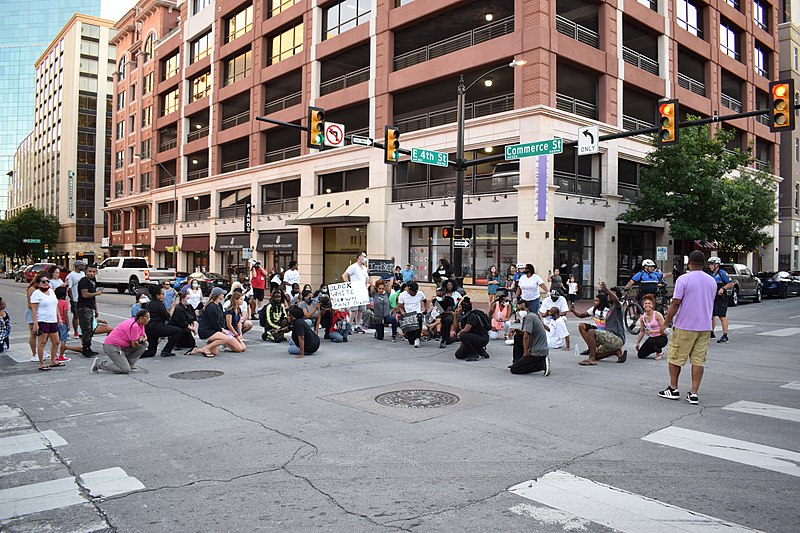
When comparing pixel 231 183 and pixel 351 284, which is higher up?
pixel 231 183

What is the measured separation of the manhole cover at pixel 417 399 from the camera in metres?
7.60

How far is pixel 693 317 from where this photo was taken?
7547mm

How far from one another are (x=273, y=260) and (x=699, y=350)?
33.4m

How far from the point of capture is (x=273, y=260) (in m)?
38.6

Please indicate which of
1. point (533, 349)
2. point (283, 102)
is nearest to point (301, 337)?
point (533, 349)

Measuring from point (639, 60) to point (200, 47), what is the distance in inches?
1321

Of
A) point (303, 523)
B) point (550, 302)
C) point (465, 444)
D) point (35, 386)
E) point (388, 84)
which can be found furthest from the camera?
point (388, 84)

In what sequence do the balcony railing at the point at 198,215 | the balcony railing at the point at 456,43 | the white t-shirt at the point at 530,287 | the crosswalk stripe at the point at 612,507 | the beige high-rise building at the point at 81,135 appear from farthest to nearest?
the beige high-rise building at the point at 81,135, the balcony railing at the point at 198,215, the balcony railing at the point at 456,43, the white t-shirt at the point at 530,287, the crosswalk stripe at the point at 612,507

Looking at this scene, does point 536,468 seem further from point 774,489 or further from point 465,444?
point 774,489

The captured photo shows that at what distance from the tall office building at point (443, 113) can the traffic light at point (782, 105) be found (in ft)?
34.4

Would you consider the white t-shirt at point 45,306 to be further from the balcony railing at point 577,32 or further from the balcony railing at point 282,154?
the balcony railing at point 282,154

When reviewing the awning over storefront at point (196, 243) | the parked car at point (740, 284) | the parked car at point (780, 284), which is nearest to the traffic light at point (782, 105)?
the parked car at point (740, 284)

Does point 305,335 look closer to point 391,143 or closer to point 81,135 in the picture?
point 391,143

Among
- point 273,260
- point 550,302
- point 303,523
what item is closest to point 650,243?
point 550,302
